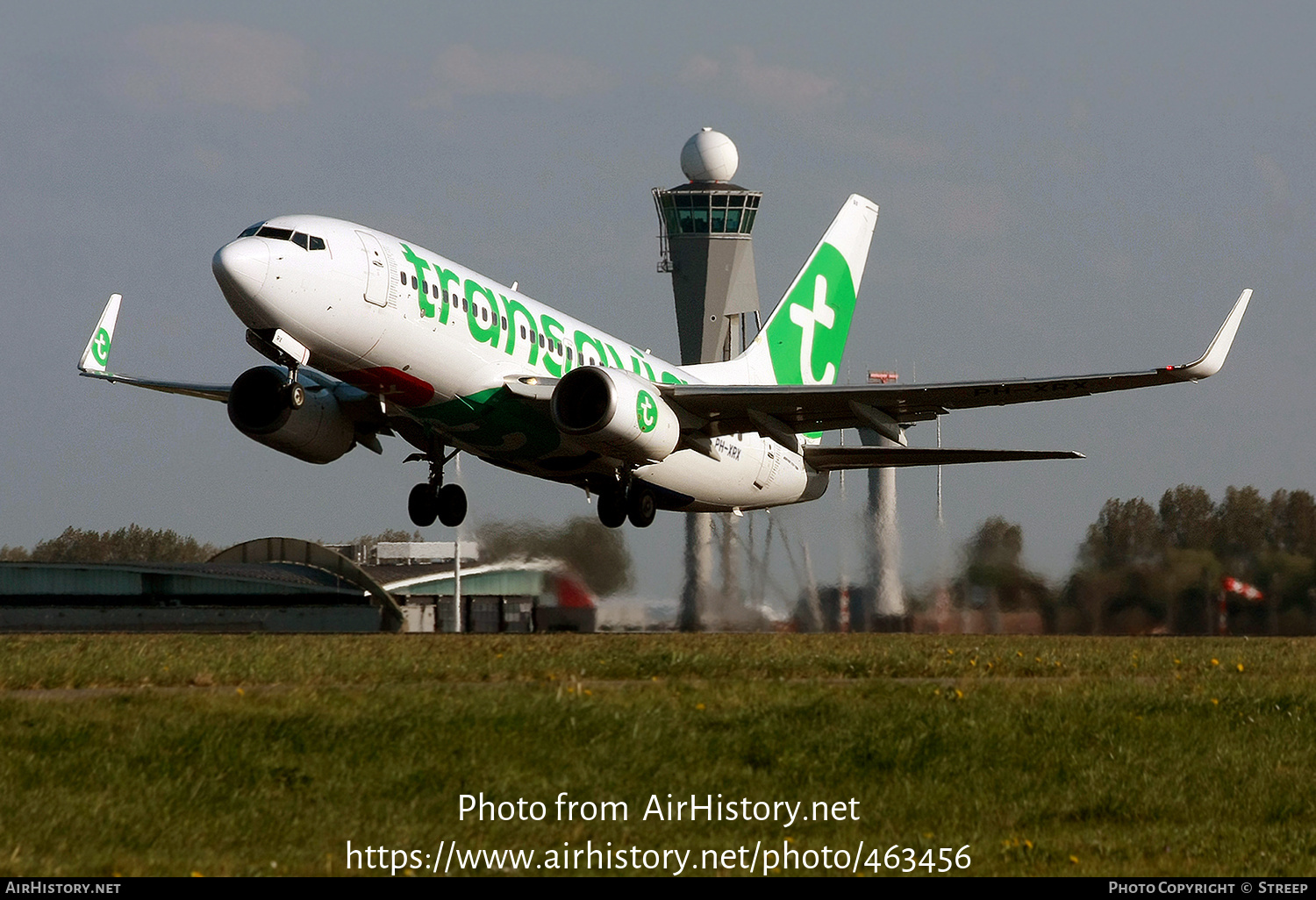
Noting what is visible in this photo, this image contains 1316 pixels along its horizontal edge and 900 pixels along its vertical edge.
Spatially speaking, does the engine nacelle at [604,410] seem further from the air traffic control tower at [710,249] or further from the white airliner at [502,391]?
the air traffic control tower at [710,249]

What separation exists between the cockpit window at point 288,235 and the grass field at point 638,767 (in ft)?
28.4

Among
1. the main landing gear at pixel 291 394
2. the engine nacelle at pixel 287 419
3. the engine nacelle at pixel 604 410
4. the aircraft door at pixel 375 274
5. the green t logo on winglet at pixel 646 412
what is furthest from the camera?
the engine nacelle at pixel 287 419

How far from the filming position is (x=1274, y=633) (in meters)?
34.7

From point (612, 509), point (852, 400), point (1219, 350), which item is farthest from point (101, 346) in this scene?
point (1219, 350)

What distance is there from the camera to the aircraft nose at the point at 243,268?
25203 millimetres

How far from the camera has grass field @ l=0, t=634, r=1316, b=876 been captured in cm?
1183

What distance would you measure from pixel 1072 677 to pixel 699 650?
5.56 meters

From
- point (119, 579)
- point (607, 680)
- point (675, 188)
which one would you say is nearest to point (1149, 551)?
point (607, 680)

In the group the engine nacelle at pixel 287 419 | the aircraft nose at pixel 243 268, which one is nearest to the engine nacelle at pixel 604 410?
the engine nacelle at pixel 287 419

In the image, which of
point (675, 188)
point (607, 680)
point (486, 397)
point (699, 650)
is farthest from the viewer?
point (675, 188)

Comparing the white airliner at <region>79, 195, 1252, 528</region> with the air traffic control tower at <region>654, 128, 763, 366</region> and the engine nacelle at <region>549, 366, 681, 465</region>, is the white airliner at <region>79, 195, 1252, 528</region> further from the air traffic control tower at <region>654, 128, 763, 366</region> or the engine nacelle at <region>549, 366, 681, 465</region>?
the air traffic control tower at <region>654, 128, 763, 366</region>

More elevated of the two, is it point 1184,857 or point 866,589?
point 866,589

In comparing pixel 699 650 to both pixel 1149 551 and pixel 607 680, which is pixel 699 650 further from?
pixel 1149 551

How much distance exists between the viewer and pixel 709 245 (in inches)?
3826
